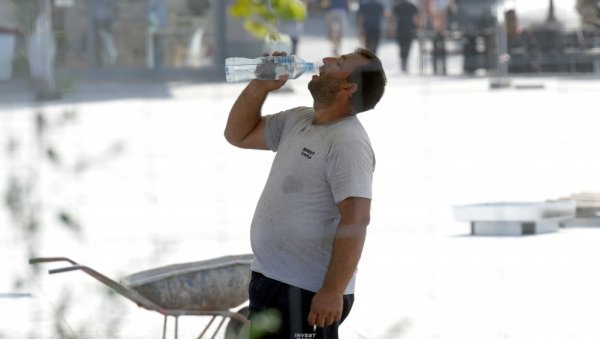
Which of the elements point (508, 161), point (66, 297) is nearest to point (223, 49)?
point (66, 297)

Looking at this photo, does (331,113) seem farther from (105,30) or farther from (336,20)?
(336,20)

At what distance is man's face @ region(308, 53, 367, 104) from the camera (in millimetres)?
3117

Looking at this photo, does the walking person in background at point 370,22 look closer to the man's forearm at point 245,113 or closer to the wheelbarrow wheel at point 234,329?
the wheelbarrow wheel at point 234,329

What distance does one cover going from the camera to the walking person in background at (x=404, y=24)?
6826 mm

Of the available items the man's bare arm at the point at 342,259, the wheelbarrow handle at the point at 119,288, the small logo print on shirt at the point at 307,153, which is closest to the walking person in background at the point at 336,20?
the wheelbarrow handle at the point at 119,288

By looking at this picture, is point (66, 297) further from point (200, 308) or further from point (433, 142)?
point (433, 142)

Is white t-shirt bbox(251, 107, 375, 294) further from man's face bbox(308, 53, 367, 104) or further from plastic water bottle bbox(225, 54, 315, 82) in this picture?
plastic water bottle bbox(225, 54, 315, 82)

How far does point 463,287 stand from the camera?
596 centimetres

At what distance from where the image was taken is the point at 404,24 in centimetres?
795

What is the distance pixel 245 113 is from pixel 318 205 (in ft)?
1.20

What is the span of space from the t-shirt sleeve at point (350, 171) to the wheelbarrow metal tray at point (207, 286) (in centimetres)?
91

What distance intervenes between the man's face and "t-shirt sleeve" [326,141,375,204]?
0.48 feet

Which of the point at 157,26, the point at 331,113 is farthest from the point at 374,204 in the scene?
the point at 331,113

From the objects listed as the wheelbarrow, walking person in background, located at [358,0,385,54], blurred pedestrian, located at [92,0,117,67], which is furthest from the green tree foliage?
walking person in background, located at [358,0,385,54]
